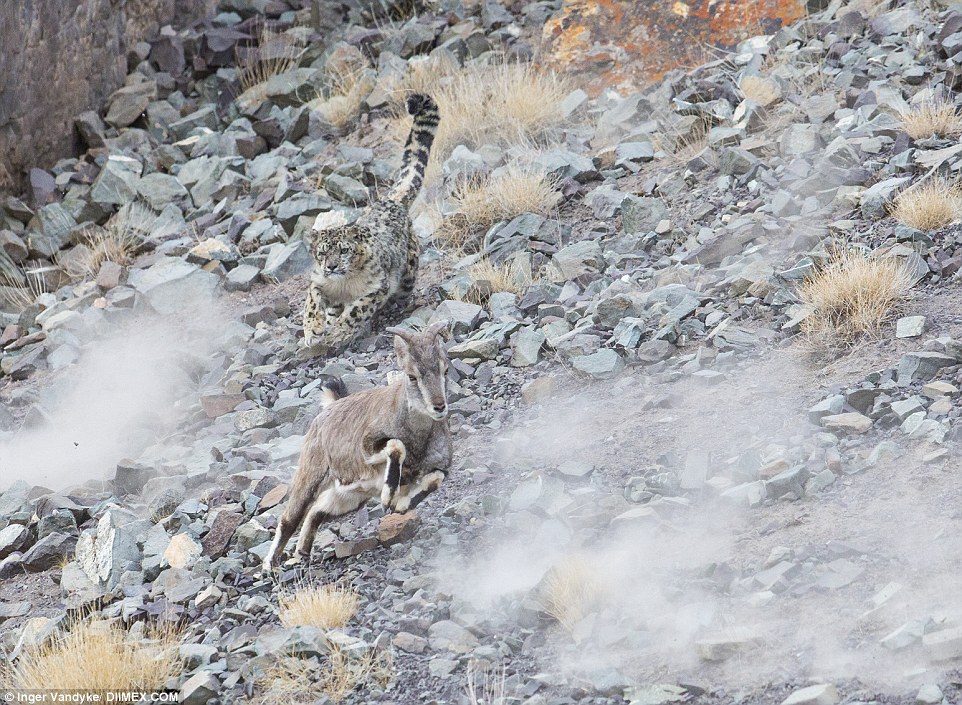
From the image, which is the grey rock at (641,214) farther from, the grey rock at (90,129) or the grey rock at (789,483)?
the grey rock at (90,129)

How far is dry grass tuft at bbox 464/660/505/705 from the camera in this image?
202 inches

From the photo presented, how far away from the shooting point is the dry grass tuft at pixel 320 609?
601 centimetres

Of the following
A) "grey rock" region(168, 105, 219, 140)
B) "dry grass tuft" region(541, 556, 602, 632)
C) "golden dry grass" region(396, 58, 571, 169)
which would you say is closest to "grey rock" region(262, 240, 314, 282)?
"golden dry grass" region(396, 58, 571, 169)

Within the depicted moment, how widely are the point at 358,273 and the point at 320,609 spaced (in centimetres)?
445

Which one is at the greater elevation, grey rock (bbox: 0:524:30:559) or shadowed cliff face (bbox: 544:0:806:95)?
shadowed cliff face (bbox: 544:0:806:95)

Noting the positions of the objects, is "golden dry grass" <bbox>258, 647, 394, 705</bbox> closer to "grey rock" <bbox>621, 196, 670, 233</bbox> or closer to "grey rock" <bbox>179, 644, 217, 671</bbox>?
"grey rock" <bbox>179, 644, 217, 671</bbox>

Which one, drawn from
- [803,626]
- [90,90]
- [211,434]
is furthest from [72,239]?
[803,626]

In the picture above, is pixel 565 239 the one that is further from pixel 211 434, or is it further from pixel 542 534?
pixel 542 534

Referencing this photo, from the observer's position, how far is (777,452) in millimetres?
6578

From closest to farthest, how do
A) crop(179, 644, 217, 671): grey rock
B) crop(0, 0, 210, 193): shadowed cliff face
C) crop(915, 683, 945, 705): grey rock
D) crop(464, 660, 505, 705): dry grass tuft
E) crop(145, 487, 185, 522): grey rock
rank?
crop(915, 683, 945, 705): grey rock < crop(464, 660, 505, 705): dry grass tuft < crop(179, 644, 217, 671): grey rock < crop(145, 487, 185, 522): grey rock < crop(0, 0, 210, 193): shadowed cliff face

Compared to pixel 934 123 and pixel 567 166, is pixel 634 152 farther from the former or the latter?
pixel 934 123

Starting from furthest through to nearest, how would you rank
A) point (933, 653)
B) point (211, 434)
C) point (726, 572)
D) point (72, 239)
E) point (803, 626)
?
point (72, 239), point (211, 434), point (726, 572), point (803, 626), point (933, 653)

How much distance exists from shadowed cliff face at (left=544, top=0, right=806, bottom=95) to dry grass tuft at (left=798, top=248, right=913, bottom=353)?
524 cm

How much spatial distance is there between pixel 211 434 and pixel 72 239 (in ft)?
16.7
